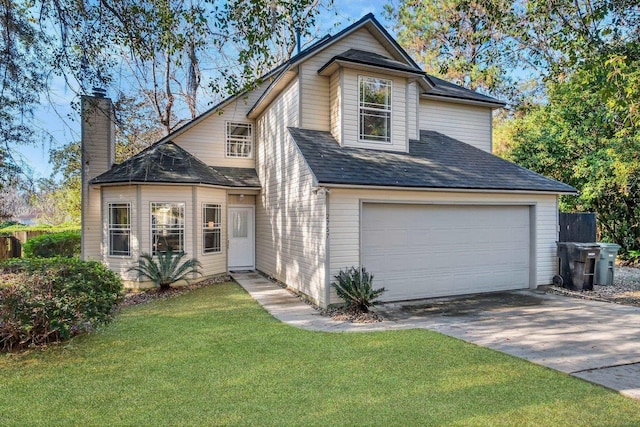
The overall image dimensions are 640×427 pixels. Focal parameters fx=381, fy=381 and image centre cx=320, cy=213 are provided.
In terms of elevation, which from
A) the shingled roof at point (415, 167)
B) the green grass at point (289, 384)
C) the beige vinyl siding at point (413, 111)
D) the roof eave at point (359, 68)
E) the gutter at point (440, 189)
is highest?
the roof eave at point (359, 68)

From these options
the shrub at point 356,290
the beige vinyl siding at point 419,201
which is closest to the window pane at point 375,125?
the beige vinyl siding at point 419,201

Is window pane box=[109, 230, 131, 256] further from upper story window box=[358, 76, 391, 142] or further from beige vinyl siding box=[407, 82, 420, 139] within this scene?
beige vinyl siding box=[407, 82, 420, 139]

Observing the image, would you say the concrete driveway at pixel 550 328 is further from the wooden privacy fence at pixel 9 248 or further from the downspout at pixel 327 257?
the wooden privacy fence at pixel 9 248

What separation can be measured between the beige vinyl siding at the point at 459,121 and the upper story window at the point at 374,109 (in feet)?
9.70

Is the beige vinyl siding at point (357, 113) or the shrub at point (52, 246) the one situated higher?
the beige vinyl siding at point (357, 113)

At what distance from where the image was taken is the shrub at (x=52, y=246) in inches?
592

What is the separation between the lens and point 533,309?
7.85 m

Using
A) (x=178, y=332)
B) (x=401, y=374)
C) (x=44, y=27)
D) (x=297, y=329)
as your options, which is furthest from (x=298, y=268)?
(x=44, y=27)

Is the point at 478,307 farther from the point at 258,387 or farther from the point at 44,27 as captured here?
the point at 44,27

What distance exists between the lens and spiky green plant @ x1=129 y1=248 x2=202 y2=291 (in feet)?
33.2

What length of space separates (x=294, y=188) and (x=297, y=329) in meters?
4.05

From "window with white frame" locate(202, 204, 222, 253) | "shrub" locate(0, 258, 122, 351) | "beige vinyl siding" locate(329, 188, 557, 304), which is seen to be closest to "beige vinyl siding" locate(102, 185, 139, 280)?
"window with white frame" locate(202, 204, 222, 253)

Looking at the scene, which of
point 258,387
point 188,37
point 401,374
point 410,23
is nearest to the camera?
point 258,387

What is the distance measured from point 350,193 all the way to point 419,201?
5.74 ft
